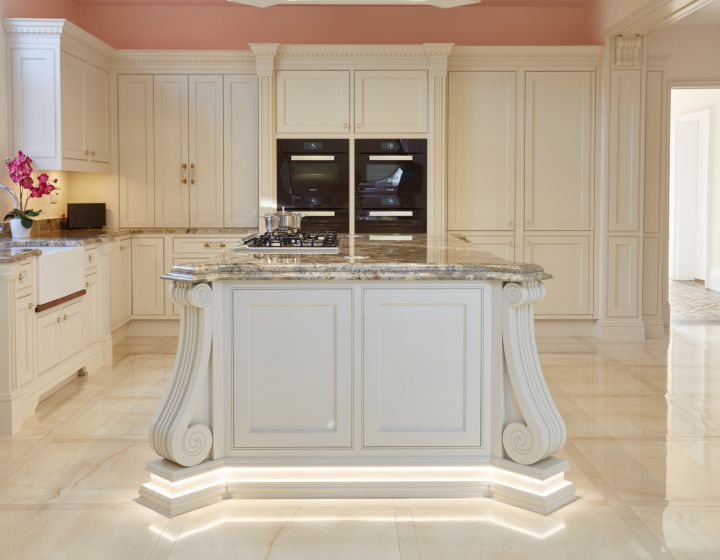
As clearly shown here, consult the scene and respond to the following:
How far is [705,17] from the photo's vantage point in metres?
7.11

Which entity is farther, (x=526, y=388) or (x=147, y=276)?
(x=147, y=276)

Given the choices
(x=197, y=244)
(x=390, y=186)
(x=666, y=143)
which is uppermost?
(x=666, y=143)

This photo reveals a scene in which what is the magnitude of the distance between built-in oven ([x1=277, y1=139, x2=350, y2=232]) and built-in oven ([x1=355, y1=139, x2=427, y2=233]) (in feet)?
0.38

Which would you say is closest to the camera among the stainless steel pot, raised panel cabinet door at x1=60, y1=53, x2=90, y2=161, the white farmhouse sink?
the white farmhouse sink

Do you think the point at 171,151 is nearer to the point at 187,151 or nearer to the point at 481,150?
the point at 187,151

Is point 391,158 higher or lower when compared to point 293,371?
higher

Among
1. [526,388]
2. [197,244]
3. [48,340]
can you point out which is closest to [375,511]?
[526,388]

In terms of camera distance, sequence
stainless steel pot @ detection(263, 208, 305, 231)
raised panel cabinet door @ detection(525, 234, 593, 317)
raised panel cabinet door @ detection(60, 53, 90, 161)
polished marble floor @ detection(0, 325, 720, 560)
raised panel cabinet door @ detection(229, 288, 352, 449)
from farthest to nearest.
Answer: raised panel cabinet door @ detection(525, 234, 593, 317) → raised panel cabinet door @ detection(60, 53, 90, 161) → stainless steel pot @ detection(263, 208, 305, 231) → raised panel cabinet door @ detection(229, 288, 352, 449) → polished marble floor @ detection(0, 325, 720, 560)

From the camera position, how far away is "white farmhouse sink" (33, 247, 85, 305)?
4.71 m

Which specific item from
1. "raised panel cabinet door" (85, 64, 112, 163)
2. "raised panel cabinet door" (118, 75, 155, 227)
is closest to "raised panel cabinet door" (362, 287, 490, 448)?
"raised panel cabinet door" (85, 64, 112, 163)

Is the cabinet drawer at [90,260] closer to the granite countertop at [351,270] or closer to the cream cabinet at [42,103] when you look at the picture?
the cream cabinet at [42,103]

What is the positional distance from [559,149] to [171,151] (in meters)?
3.07

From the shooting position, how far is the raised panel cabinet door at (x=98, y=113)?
655 centimetres

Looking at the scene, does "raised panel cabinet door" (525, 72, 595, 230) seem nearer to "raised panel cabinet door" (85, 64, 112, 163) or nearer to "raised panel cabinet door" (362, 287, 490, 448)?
"raised panel cabinet door" (85, 64, 112, 163)
